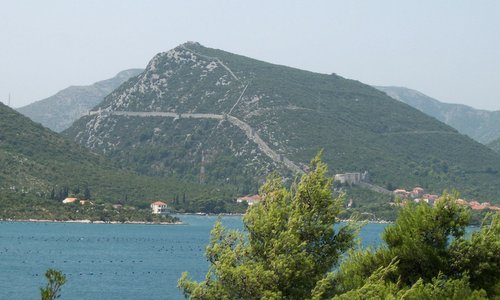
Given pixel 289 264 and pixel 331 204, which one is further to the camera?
pixel 331 204

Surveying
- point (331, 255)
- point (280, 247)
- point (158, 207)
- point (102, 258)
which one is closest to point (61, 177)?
point (158, 207)

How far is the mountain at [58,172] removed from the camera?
468ft

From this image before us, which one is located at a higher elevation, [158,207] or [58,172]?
[58,172]

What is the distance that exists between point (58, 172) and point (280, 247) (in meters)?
133

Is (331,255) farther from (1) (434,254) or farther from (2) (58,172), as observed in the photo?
(2) (58,172)

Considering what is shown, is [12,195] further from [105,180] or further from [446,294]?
[446,294]

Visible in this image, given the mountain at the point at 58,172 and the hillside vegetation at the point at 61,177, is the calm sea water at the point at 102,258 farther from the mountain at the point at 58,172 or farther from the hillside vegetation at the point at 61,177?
the mountain at the point at 58,172

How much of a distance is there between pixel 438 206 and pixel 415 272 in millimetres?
1926

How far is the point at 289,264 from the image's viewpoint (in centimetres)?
2236

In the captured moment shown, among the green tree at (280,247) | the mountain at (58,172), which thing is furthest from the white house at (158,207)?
the green tree at (280,247)

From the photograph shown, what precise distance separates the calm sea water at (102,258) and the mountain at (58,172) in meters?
5.05

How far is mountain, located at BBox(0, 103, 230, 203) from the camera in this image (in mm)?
A: 142625

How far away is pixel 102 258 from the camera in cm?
9569

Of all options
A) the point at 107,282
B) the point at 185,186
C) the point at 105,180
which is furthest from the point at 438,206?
the point at 185,186
